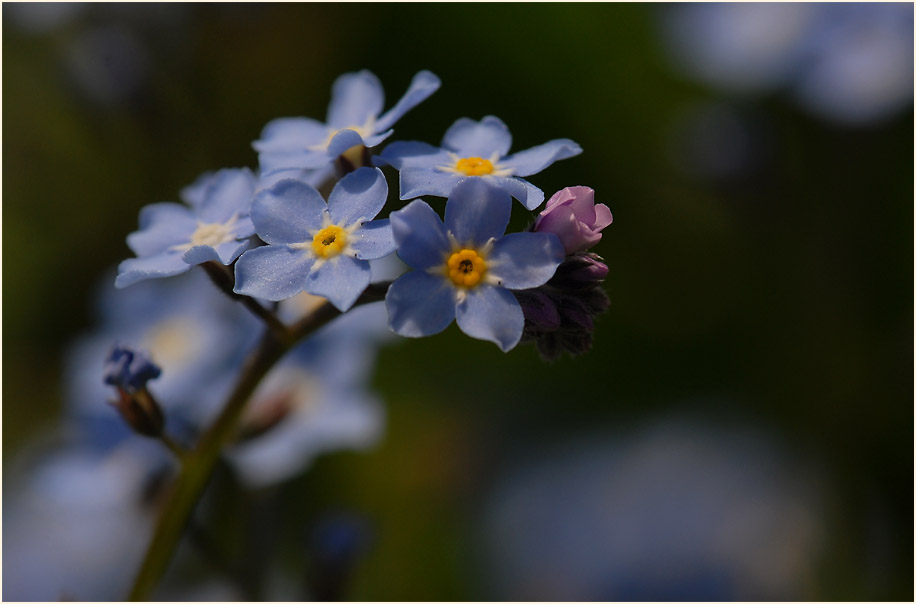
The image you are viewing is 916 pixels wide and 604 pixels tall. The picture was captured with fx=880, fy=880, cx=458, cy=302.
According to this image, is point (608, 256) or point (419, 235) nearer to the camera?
point (419, 235)

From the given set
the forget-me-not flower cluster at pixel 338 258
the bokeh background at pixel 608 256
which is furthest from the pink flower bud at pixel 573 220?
the bokeh background at pixel 608 256

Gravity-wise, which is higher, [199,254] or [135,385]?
[199,254]

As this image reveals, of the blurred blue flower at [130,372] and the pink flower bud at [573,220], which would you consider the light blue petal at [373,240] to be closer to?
the pink flower bud at [573,220]

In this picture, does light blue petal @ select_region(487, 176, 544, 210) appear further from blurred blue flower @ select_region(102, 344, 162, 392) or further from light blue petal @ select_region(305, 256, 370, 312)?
blurred blue flower @ select_region(102, 344, 162, 392)

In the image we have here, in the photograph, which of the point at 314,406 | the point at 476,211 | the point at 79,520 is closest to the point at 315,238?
the point at 476,211

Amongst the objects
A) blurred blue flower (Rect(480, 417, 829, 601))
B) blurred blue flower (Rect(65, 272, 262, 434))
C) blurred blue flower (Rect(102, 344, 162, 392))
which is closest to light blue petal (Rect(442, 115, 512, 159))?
blurred blue flower (Rect(102, 344, 162, 392))

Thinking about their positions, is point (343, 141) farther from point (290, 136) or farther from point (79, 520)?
point (79, 520)
